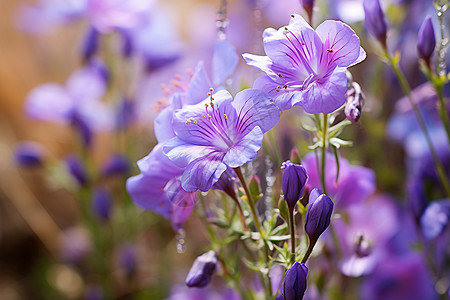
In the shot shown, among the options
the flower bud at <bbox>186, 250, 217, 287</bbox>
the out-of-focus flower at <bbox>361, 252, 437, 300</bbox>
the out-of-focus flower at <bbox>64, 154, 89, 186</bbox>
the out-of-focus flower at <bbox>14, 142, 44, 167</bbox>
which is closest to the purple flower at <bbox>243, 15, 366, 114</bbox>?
the flower bud at <bbox>186, 250, 217, 287</bbox>

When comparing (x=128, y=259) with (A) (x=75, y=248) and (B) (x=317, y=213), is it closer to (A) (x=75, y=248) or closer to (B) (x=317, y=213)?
(A) (x=75, y=248)

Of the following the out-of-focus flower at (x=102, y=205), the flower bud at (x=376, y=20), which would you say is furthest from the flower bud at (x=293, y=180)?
the out-of-focus flower at (x=102, y=205)

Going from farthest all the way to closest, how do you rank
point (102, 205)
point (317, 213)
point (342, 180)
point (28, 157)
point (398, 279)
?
point (28, 157)
point (102, 205)
point (398, 279)
point (342, 180)
point (317, 213)

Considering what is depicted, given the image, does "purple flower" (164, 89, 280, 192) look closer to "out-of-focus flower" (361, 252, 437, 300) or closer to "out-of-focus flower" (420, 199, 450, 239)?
"out-of-focus flower" (420, 199, 450, 239)

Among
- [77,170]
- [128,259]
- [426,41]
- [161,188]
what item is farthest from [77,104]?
[426,41]

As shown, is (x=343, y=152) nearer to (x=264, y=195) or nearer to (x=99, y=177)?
(x=264, y=195)
